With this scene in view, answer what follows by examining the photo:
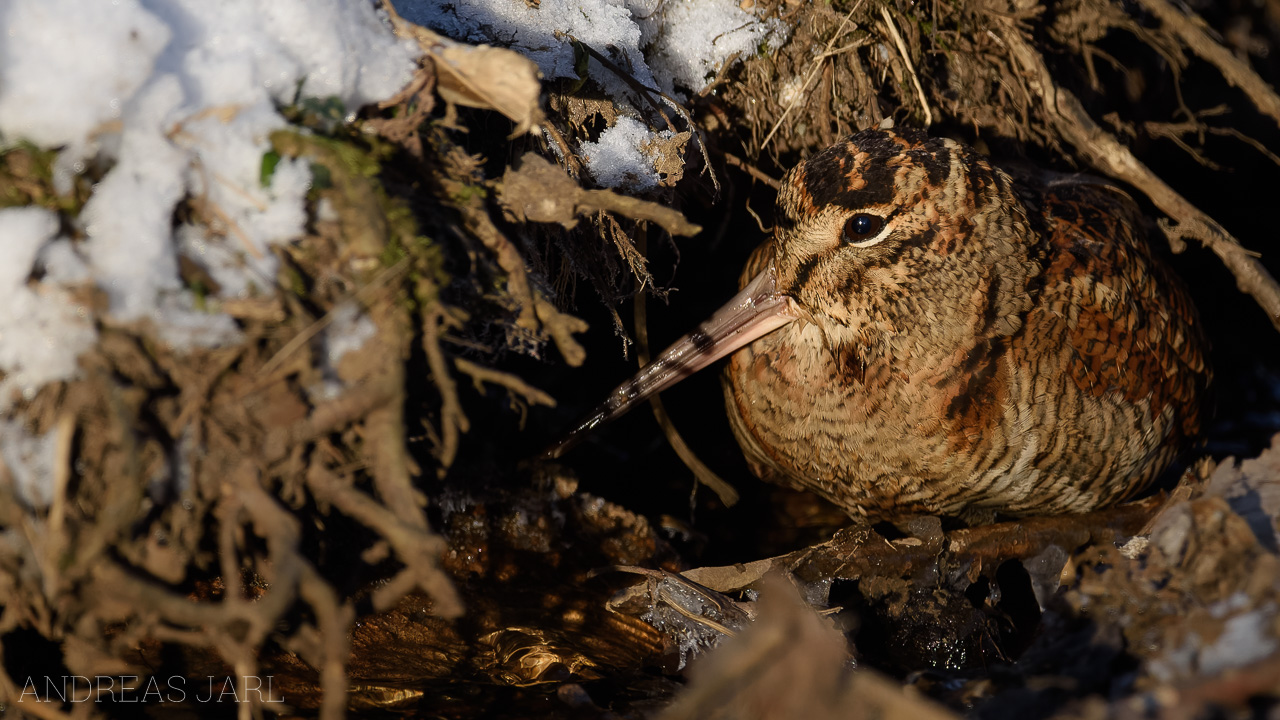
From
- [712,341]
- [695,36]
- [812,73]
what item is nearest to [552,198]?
[712,341]

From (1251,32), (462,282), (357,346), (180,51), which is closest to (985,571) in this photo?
(462,282)

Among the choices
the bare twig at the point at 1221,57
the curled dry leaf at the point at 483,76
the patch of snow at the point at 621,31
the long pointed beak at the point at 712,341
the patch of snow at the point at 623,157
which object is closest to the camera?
the curled dry leaf at the point at 483,76

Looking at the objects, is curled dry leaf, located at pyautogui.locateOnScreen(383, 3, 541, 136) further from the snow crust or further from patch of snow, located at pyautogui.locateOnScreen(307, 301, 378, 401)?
patch of snow, located at pyautogui.locateOnScreen(307, 301, 378, 401)

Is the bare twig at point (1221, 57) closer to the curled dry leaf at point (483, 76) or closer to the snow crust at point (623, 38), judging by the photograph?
the snow crust at point (623, 38)

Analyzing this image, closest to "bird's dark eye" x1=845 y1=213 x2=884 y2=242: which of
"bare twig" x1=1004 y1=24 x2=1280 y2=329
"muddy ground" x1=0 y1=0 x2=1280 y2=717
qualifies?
"muddy ground" x1=0 y1=0 x2=1280 y2=717

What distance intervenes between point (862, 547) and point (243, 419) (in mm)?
1830

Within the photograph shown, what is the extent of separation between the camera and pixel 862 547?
271 centimetres

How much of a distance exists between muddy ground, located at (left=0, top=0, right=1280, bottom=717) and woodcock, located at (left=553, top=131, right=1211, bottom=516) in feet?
0.77

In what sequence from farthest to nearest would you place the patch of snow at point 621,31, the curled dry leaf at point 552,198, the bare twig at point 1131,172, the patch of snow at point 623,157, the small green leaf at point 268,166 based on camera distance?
1. the bare twig at point 1131,172
2. the patch of snow at point 623,157
3. the patch of snow at point 621,31
4. the curled dry leaf at point 552,198
5. the small green leaf at point 268,166

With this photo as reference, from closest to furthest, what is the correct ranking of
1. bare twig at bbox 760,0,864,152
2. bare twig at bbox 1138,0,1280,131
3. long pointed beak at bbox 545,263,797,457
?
long pointed beak at bbox 545,263,797,457, bare twig at bbox 760,0,864,152, bare twig at bbox 1138,0,1280,131

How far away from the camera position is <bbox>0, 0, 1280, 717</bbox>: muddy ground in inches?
62.2

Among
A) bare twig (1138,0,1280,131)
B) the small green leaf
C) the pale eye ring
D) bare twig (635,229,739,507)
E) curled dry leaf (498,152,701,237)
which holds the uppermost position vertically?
bare twig (1138,0,1280,131)

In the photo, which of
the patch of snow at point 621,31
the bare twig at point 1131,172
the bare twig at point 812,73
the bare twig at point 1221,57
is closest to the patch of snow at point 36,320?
the patch of snow at point 621,31

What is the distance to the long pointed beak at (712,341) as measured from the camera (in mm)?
2633
